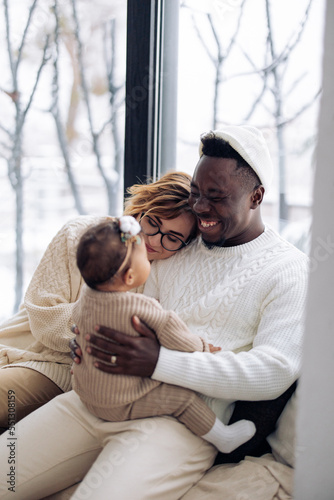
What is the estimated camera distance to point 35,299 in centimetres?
182

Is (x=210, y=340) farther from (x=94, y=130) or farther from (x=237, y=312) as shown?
(x=94, y=130)

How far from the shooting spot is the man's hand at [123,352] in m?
1.31

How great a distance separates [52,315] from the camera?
175 cm

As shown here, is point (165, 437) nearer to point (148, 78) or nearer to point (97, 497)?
point (97, 497)

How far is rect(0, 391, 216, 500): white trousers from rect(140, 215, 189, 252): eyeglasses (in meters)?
0.61

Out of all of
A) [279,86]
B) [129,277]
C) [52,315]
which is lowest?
[52,315]

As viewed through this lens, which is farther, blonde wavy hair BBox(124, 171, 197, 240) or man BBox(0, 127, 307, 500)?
blonde wavy hair BBox(124, 171, 197, 240)

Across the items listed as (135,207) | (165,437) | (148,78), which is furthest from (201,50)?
(165,437)

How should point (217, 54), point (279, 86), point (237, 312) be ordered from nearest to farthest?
point (237, 312)
point (279, 86)
point (217, 54)

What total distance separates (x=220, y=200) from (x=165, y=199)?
0.26 m

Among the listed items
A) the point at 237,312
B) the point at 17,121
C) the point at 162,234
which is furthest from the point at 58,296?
the point at 17,121

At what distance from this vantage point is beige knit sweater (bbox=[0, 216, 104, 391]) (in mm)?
1755

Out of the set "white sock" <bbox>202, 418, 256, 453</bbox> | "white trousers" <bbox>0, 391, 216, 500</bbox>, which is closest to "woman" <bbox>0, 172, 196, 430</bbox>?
"white trousers" <bbox>0, 391, 216, 500</bbox>

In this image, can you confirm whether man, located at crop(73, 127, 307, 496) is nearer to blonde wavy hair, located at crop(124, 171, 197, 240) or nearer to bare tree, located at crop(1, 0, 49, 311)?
blonde wavy hair, located at crop(124, 171, 197, 240)
